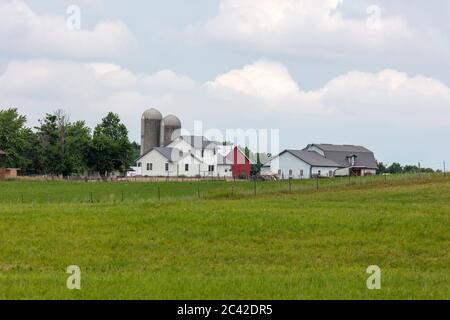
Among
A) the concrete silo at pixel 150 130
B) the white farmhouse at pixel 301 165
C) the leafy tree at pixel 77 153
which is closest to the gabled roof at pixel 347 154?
the white farmhouse at pixel 301 165

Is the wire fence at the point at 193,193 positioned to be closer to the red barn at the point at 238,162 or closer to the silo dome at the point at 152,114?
the red barn at the point at 238,162

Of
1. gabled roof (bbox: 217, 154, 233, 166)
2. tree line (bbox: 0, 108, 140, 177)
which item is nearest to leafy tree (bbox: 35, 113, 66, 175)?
tree line (bbox: 0, 108, 140, 177)

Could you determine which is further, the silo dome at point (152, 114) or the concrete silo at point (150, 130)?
the silo dome at point (152, 114)

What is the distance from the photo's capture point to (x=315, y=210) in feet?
119

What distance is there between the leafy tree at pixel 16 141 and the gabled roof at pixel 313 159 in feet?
132

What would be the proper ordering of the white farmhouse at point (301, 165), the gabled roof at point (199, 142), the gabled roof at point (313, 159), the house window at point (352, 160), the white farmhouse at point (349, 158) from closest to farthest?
1. the white farmhouse at point (301, 165)
2. the gabled roof at point (313, 159)
3. the gabled roof at point (199, 142)
4. the white farmhouse at point (349, 158)
5. the house window at point (352, 160)

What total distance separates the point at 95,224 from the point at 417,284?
16781 mm

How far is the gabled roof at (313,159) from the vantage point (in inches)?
4407

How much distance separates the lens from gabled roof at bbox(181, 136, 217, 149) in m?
114

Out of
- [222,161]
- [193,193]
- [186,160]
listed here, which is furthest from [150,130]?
[193,193]

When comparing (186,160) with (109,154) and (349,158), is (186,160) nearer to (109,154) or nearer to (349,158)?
(109,154)

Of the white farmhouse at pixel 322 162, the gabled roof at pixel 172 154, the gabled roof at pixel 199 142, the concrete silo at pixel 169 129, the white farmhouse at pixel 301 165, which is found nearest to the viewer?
the white farmhouse at pixel 301 165
